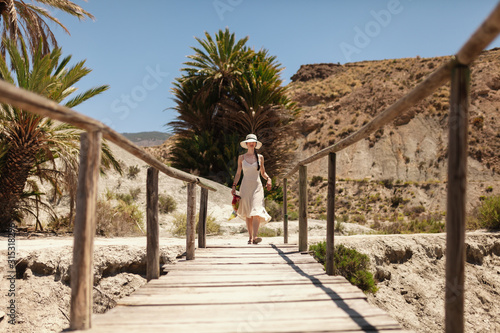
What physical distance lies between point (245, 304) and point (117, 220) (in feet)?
23.0

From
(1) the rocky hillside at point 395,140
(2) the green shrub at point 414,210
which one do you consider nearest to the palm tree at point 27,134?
(1) the rocky hillside at point 395,140

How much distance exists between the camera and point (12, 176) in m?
7.32

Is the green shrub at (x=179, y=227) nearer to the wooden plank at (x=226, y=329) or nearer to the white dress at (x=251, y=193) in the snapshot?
the white dress at (x=251, y=193)

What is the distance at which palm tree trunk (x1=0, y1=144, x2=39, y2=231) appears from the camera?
7.23m

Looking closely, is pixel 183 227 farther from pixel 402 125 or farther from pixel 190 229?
pixel 402 125

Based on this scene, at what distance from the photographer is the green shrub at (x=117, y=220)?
845 centimetres

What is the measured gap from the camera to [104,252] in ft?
18.0

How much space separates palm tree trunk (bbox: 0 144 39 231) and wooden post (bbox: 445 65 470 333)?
7833mm

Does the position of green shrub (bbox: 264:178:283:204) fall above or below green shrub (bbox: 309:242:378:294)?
above

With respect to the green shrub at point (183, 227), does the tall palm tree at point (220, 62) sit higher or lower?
higher

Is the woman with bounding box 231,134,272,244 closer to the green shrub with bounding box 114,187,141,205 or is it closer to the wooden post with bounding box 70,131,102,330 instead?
the wooden post with bounding box 70,131,102,330

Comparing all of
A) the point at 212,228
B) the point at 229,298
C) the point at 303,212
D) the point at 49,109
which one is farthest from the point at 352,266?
the point at 49,109

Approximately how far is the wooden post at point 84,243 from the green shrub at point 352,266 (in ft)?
15.4

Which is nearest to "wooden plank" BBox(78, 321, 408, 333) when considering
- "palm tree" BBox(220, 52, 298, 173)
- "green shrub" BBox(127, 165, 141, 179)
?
"palm tree" BBox(220, 52, 298, 173)
